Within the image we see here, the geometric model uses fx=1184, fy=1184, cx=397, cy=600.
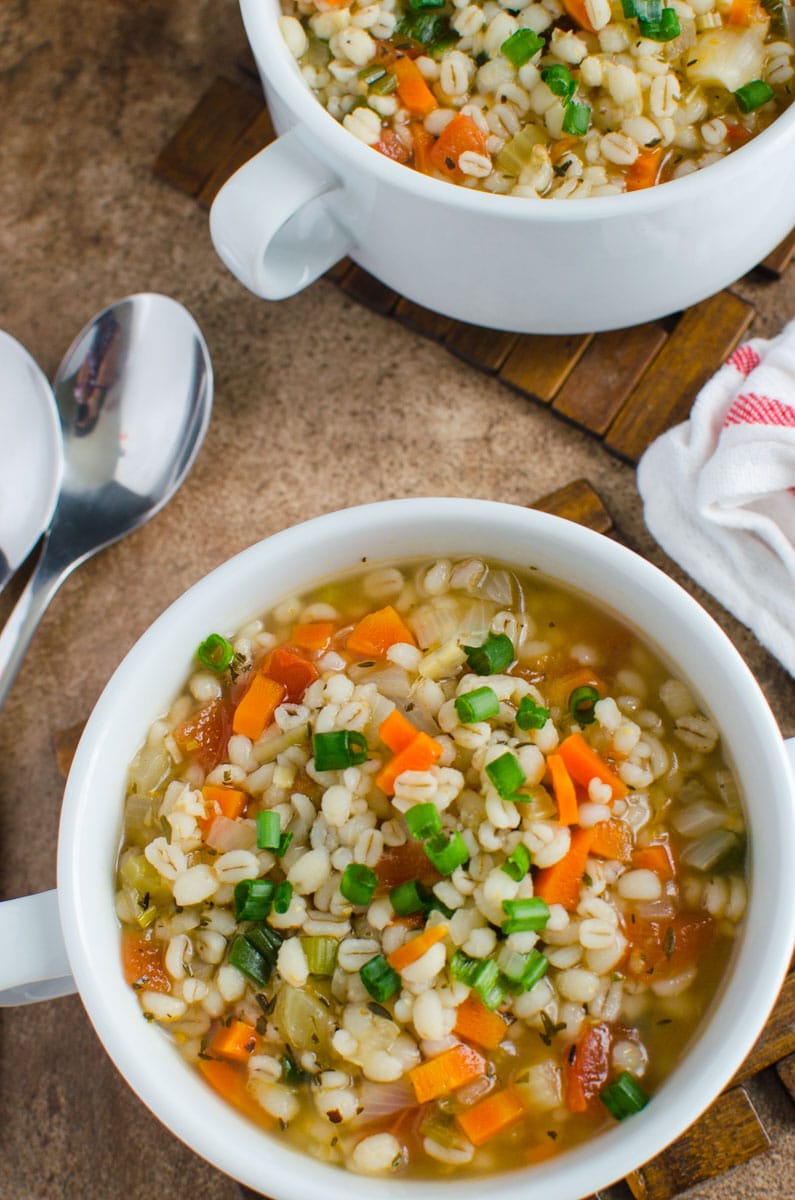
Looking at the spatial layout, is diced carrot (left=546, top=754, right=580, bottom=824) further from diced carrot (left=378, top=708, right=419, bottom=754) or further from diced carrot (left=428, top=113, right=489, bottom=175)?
diced carrot (left=428, top=113, right=489, bottom=175)

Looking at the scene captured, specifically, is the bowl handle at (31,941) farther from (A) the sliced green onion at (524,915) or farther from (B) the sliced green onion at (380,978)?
(A) the sliced green onion at (524,915)

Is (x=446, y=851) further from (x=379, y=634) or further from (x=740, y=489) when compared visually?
(x=740, y=489)

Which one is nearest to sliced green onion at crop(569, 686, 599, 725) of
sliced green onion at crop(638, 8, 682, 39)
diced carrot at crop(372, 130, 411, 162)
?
diced carrot at crop(372, 130, 411, 162)

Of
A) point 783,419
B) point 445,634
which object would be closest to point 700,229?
point 783,419

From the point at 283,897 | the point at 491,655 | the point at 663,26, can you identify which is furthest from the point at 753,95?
the point at 283,897

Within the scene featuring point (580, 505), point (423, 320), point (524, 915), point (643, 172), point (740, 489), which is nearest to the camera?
point (524, 915)
